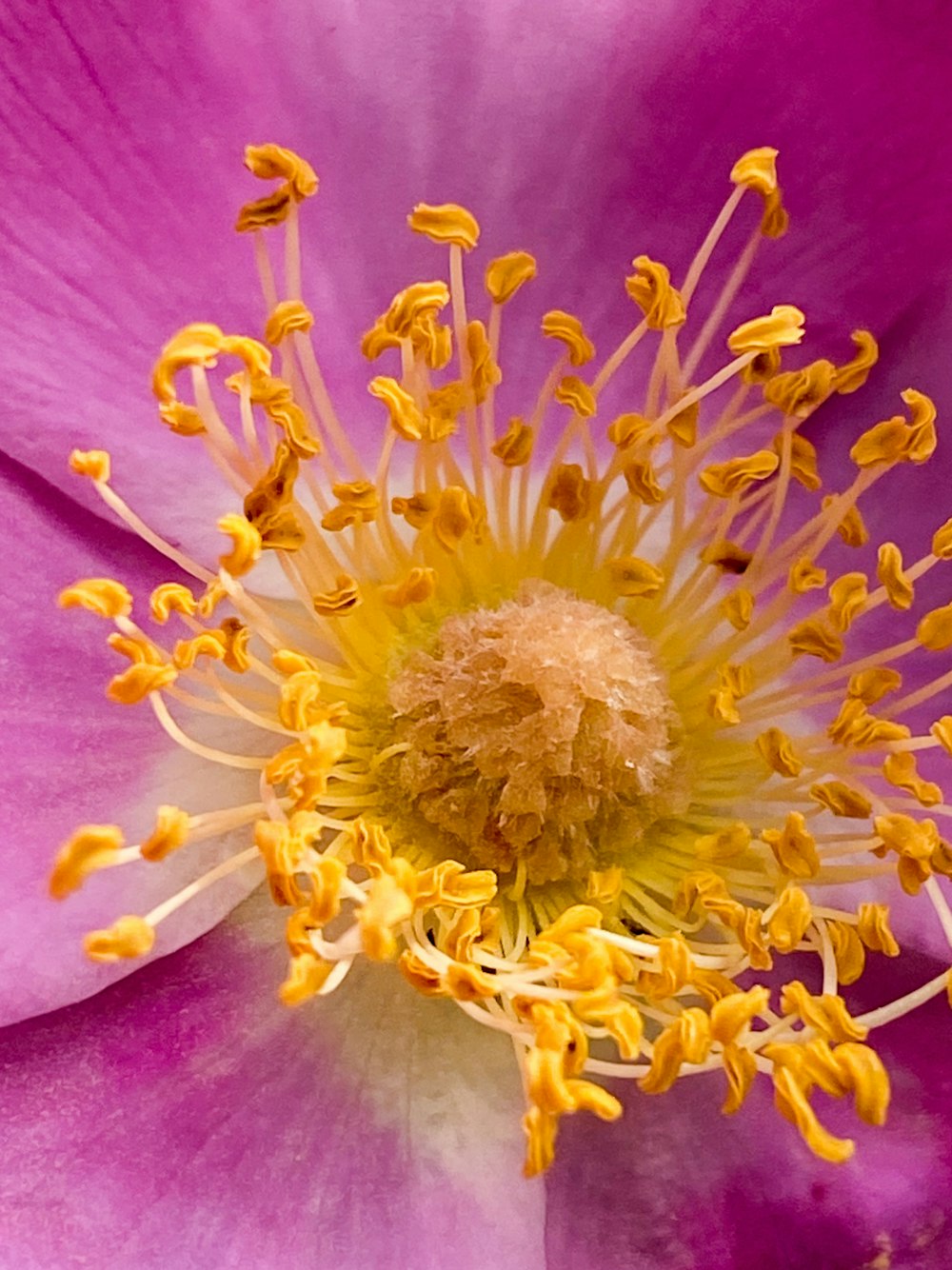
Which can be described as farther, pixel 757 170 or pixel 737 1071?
pixel 757 170

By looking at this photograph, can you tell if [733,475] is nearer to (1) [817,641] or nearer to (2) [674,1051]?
(1) [817,641]

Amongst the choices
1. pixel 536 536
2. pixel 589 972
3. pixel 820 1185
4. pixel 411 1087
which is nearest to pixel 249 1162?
pixel 411 1087

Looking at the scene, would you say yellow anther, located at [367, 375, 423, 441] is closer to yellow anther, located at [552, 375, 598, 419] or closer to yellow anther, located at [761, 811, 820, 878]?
yellow anther, located at [552, 375, 598, 419]

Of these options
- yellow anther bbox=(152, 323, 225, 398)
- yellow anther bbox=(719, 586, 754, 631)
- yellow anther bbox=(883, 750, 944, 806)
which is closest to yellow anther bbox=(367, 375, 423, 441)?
yellow anther bbox=(152, 323, 225, 398)

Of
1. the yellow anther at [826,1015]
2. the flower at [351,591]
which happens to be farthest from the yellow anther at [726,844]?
the yellow anther at [826,1015]

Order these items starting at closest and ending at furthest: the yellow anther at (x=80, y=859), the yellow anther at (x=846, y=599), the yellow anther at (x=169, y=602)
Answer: the yellow anther at (x=80, y=859) < the yellow anther at (x=169, y=602) < the yellow anther at (x=846, y=599)

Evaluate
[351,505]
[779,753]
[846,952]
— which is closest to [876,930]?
[846,952]

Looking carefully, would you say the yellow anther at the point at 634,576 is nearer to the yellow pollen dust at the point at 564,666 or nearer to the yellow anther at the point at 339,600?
the yellow pollen dust at the point at 564,666
